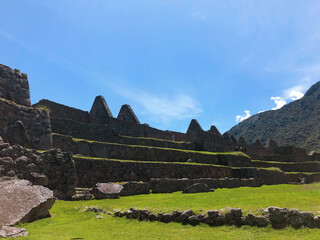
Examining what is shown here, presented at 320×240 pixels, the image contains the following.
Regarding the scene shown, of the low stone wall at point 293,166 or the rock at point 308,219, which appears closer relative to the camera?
the rock at point 308,219

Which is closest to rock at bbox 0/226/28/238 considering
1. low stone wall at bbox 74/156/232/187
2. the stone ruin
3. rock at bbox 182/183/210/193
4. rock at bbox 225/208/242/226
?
the stone ruin

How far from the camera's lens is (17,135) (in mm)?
10430

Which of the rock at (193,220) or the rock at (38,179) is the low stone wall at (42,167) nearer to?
the rock at (38,179)

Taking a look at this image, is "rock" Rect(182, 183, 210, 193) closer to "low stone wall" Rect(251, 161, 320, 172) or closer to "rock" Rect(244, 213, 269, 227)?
"rock" Rect(244, 213, 269, 227)

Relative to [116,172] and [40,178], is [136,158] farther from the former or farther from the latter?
[40,178]

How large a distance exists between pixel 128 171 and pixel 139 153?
2.59m

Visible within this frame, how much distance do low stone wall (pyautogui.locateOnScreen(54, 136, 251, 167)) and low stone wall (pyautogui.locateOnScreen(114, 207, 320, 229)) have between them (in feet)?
28.7

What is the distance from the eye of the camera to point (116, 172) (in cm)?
1491

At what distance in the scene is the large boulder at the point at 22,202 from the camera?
607 cm

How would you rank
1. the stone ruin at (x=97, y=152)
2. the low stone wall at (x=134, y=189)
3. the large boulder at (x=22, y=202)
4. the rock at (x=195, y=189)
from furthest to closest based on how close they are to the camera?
the rock at (x=195, y=189) < the low stone wall at (x=134, y=189) < the stone ruin at (x=97, y=152) < the large boulder at (x=22, y=202)

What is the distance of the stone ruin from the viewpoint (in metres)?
10.2

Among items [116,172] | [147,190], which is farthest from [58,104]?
[147,190]

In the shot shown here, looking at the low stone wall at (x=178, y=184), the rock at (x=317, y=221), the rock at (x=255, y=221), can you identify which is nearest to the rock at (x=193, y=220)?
the rock at (x=255, y=221)

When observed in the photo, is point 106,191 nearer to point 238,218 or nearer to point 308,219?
point 238,218
